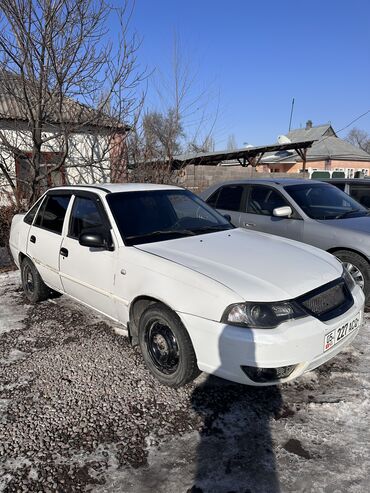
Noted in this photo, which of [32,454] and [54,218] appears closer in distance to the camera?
[32,454]

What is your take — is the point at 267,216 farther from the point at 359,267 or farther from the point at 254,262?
the point at 254,262

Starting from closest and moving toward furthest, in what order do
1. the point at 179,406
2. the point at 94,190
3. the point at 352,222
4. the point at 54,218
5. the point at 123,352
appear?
the point at 179,406 < the point at 123,352 < the point at 94,190 < the point at 54,218 < the point at 352,222

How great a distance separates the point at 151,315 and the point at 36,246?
2.38m

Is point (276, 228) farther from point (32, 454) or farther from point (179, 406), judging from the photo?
point (32, 454)

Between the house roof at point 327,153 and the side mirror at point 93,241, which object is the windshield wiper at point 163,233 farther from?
the house roof at point 327,153

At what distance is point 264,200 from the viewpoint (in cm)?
596

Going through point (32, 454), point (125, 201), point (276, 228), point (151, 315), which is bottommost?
point (32, 454)

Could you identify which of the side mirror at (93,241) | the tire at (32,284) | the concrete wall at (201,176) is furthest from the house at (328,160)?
the side mirror at (93,241)

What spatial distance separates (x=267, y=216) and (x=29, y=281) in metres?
3.60

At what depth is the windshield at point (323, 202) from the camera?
5.51 metres

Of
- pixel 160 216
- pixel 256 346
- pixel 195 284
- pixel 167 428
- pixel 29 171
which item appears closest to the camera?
pixel 256 346

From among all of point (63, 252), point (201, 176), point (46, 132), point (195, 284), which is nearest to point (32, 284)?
point (63, 252)

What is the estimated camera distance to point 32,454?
7.97 ft

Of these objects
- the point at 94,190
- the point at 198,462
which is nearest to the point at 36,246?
the point at 94,190
